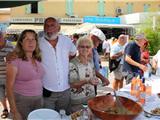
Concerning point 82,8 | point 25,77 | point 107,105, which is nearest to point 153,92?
point 107,105

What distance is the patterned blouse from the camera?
402 cm

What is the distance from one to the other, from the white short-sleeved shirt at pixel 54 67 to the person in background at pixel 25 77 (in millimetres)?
113

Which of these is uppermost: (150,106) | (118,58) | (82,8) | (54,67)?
(82,8)

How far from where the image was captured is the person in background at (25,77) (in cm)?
365

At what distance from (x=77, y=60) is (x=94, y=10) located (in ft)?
97.6

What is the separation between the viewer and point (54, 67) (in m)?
4.00

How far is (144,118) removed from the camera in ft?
11.2

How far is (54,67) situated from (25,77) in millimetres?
384

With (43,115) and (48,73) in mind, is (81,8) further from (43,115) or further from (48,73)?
(43,115)

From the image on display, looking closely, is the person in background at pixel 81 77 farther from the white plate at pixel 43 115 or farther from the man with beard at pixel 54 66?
the white plate at pixel 43 115

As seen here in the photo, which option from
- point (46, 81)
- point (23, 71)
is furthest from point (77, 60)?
point (23, 71)

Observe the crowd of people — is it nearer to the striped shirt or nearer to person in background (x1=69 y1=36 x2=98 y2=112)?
person in background (x1=69 y1=36 x2=98 y2=112)

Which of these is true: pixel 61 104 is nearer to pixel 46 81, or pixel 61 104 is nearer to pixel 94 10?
pixel 46 81

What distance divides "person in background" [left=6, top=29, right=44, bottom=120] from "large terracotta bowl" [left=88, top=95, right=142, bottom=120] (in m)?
0.72
